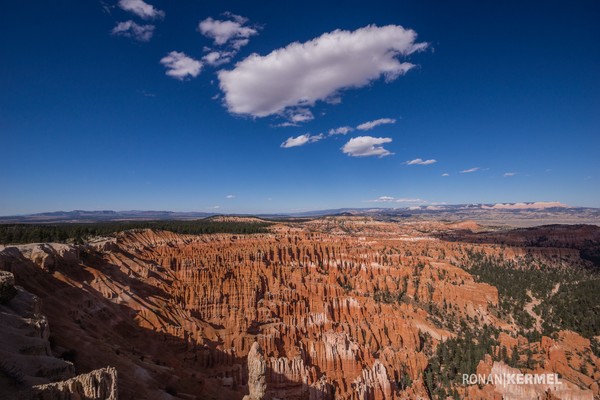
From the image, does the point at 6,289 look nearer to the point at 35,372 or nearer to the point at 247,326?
the point at 35,372

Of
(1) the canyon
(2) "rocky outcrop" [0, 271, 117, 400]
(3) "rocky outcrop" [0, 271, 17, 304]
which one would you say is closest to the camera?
(2) "rocky outcrop" [0, 271, 117, 400]

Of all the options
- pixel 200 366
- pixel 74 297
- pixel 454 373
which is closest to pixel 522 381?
pixel 454 373

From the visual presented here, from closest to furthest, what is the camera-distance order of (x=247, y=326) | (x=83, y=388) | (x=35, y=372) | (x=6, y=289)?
1. (x=83, y=388)
2. (x=35, y=372)
3. (x=6, y=289)
4. (x=247, y=326)

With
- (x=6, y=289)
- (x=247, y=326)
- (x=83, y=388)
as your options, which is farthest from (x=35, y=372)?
(x=247, y=326)

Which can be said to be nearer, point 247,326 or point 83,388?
point 83,388

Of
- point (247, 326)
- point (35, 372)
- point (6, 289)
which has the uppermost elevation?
point (6, 289)

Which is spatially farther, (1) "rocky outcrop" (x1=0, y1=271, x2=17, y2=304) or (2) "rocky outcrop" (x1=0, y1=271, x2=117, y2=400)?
(1) "rocky outcrop" (x1=0, y1=271, x2=17, y2=304)

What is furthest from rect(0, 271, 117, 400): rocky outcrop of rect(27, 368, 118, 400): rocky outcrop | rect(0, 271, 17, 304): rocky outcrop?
rect(0, 271, 17, 304): rocky outcrop

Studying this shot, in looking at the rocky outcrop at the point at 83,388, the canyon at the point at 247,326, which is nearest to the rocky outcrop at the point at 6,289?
the canyon at the point at 247,326

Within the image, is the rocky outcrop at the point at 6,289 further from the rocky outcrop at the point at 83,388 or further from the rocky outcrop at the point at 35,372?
the rocky outcrop at the point at 83,388

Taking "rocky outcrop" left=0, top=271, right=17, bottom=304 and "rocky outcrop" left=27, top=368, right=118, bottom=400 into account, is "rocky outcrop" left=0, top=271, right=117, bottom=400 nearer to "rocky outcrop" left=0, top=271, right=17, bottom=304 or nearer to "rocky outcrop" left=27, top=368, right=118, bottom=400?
"rocky outcrop" left=27, top=368, right=118, bottom=400
